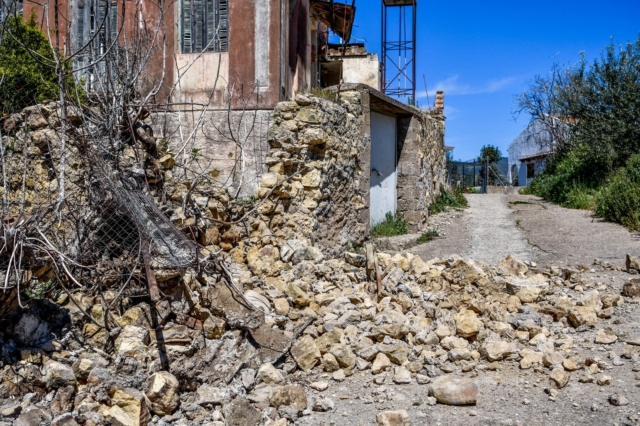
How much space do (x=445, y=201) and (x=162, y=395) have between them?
481 inches

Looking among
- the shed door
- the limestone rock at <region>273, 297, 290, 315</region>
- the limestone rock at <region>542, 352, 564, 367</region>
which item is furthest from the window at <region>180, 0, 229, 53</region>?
the limestone rock at <region>542, 352, 564, 367</region>

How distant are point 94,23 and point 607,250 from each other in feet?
28.6

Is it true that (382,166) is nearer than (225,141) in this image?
No

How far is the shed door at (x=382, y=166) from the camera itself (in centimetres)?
1068

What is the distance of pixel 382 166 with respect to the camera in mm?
11047

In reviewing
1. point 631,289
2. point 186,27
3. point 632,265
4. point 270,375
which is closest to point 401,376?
point 270,375

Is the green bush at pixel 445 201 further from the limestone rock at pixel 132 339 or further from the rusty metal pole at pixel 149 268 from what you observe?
the rusty metal pole at pixel 149 268

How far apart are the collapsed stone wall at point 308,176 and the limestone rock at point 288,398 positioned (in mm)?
2635

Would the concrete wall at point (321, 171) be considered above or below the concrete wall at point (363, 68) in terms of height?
below

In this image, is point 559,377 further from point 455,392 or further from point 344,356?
point 344,356

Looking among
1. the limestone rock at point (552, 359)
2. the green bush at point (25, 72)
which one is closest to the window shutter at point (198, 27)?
the green bush at point (25, 72)

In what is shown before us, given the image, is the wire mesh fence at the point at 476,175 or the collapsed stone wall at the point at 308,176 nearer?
the collapsed stone wall at the point at 308,176

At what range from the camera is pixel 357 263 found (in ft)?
22.9

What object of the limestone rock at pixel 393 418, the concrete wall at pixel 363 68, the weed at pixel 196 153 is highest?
the concrete wall at pixel 363 68
